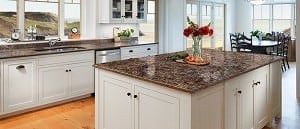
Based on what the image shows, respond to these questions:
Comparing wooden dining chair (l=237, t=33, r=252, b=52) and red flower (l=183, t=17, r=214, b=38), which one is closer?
red flower (l=183, t=17, r=214, b=38)

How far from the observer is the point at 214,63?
10.5 feet

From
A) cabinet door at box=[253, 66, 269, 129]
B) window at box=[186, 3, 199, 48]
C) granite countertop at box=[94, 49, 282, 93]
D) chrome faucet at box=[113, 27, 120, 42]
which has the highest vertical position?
window at box=[186, 3, 199, 48]

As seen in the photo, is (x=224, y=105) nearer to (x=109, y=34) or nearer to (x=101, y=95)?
(x=101, y=95)

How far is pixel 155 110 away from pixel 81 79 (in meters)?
2.57

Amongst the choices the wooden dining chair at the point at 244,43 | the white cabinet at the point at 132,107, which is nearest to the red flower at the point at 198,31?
the white cabinet at the point at 132,107

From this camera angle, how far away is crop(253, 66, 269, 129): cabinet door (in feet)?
10.4

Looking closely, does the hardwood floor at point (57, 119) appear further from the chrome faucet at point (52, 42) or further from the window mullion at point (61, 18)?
the window mullion at point (61, 18)

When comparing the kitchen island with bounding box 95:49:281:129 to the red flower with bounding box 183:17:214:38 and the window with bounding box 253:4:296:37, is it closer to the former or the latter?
the red flower with bounding box 183:17:214:38

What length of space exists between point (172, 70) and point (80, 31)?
3.31m

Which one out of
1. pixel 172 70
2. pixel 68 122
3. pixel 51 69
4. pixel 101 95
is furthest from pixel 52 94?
pixel 172 70

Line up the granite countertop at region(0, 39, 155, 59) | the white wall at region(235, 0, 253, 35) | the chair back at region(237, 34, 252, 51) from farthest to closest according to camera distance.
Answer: the white wall at region(235, 0, 253, 35), the chair back at region(237, 34, 252, 51), the granite countertop at region(0, 39, 155, 59)

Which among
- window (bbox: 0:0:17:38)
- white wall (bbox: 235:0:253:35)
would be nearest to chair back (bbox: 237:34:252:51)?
white wall (bbox: 235:0:253:35)

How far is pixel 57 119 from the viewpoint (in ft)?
12.5

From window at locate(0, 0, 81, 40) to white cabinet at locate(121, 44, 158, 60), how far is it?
1069 millimetres
